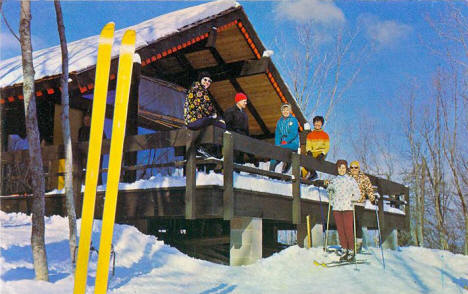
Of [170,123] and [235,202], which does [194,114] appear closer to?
[235,202]

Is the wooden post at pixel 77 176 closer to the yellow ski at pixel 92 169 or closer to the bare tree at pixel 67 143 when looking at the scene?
the bare tree at pixel 67 143

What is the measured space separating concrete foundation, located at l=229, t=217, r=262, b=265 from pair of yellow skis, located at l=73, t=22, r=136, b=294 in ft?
15.2

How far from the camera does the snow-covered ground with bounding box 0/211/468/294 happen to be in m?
5.53

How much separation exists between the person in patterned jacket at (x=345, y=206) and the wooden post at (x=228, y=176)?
2147mm

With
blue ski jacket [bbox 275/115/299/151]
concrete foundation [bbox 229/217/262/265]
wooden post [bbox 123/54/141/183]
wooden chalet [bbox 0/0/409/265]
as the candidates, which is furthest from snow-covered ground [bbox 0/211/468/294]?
wooden post [bbox 123/54/141/183]

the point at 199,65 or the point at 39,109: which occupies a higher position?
the point at 199,65

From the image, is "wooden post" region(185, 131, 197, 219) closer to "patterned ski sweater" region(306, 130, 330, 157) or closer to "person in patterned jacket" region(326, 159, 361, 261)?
"person in patterned jacket" region(326, 159, 361, 261)

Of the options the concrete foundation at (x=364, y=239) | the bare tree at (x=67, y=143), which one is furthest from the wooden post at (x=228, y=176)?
the concrete foundation at (x=364, y=239)

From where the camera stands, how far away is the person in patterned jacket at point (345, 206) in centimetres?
832

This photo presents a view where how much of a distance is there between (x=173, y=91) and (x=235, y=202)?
6.19 metres

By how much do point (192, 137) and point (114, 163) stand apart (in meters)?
3.81

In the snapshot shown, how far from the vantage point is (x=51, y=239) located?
22.5ft

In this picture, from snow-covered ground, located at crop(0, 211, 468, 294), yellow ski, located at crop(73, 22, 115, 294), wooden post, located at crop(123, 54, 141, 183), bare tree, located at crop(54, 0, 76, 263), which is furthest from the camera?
wooden post, located at crop(123, 54, 141, 183)

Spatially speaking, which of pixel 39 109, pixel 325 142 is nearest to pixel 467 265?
pixel 325 142
